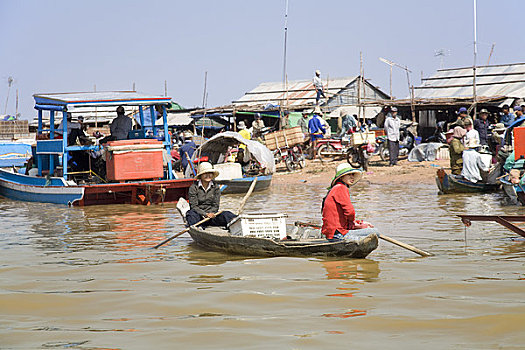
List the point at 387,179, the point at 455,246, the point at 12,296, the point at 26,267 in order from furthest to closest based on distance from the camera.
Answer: the point at 387,179 < the point at 455,246 < the point at 26,267 < the point at 12,296

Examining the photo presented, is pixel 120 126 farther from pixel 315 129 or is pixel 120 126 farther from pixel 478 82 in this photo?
pixel 478 82

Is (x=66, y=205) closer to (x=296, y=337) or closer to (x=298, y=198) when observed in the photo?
(x=298, y=198)

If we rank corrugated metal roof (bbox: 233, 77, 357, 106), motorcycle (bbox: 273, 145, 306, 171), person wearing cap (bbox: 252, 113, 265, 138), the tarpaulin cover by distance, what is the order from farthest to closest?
corrugated metal roof (bbox: 233, 77, 357, 106) < person wearing cap (bbox: 252, 113, 265, 138) < motorcycle (bbox: 273, 145, 306, 171) < the tarpaulin cover

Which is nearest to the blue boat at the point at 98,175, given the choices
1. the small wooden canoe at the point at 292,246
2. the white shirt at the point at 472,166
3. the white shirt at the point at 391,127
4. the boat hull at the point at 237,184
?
the boat hull at the point at 237,184

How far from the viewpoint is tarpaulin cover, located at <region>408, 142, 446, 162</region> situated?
1939 centimetres

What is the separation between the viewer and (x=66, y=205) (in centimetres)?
1327

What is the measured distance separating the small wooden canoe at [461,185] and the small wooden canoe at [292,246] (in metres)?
6.95

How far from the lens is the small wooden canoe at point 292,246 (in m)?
6.80

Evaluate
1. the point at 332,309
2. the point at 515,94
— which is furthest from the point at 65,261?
the point at 515,94

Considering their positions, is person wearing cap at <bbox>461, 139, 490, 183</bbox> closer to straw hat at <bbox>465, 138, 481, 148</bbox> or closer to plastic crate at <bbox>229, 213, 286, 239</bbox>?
straw hat at <bbox>465, 138, 481, 148</bbox>

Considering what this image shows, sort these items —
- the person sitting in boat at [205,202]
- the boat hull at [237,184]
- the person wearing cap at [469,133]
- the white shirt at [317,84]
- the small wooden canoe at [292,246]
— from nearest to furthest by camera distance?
the small wooden canoe at [292,246], the person sitting in boat at [205,202], the person wearing cap at [469,133], the boat hull at [237,184], the white shirt at [317,84]

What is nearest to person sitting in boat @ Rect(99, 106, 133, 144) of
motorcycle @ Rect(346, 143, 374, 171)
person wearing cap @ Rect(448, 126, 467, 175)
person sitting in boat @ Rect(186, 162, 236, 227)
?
person sitting in boat @ Rect(186, 162, 236, 227)

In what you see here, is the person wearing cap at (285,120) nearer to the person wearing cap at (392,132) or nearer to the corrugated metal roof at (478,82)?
the corrugated metal roof at (478,82)

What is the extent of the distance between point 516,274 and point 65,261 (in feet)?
16.2
